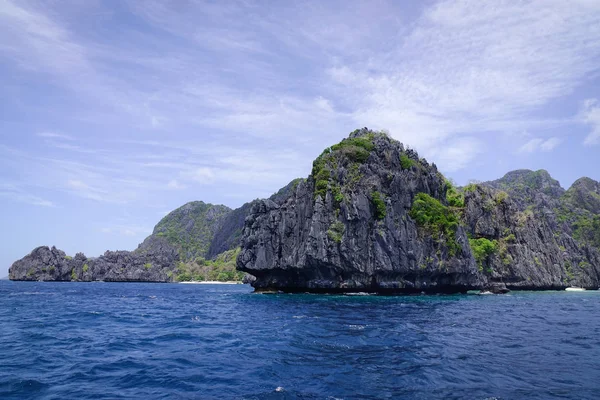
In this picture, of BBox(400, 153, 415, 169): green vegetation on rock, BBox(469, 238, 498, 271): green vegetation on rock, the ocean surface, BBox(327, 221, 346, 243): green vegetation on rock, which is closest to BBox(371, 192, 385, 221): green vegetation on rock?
BBox(327, 221, 346, 243): green vegetation on rock

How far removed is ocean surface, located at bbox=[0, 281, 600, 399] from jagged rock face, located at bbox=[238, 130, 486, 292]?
36.4 metres

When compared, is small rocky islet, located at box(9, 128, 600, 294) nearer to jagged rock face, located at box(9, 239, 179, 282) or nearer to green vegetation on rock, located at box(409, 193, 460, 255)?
green vegetation on rock, located at box(409, 193, 460, 255)

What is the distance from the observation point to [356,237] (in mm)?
73312

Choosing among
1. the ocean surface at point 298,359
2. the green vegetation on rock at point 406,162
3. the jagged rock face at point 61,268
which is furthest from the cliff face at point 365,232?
the jagged rock face at point 61,268

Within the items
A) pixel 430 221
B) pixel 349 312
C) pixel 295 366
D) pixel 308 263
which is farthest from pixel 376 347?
pixel 430 221

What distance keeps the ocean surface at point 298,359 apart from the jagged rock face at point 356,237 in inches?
1435

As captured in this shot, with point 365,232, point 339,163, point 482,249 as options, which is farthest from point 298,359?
point 482,249

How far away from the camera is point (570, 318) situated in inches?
1566

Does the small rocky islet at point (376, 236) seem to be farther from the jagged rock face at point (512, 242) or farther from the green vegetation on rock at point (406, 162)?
the green vegetation on rock at point (406, 162)

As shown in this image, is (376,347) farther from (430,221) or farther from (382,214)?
(430,221)

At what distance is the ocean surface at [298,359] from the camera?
15.6 meters

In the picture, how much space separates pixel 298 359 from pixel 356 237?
53.4 meters

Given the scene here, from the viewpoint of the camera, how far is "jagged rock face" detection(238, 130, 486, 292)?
72312 mm

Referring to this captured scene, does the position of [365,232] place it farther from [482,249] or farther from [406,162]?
[482,249]
